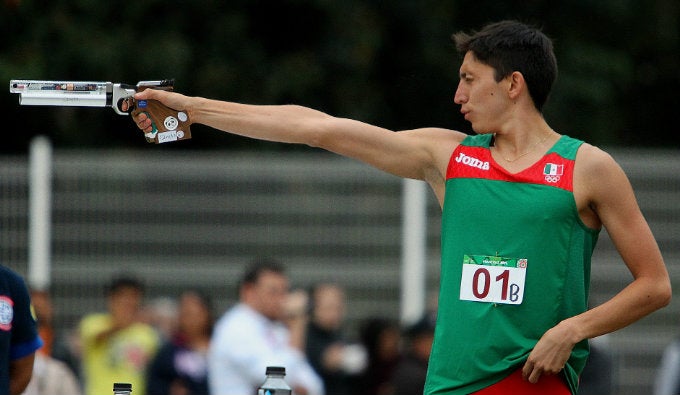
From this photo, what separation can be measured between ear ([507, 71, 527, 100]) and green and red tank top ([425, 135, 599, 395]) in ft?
0.86

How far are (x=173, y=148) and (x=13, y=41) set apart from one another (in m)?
2.30

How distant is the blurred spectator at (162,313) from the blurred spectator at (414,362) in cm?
259

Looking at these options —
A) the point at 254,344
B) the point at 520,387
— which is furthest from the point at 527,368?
the point at 254,344

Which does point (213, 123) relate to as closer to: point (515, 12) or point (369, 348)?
point (369, 348)

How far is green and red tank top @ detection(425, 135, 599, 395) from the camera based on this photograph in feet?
15.0

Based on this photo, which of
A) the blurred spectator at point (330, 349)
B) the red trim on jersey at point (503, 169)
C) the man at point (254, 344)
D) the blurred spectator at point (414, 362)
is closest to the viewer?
the red trim on jersey at point (503, 169)

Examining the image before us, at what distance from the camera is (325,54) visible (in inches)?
587

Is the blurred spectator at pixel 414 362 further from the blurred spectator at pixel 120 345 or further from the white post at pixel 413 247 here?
the blurred spectator at pixel 120 345

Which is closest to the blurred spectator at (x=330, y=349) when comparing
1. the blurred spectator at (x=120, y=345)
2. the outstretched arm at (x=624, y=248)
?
the blurred spectator at (x=120, y=345)

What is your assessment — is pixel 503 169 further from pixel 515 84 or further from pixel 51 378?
pixel 51 378

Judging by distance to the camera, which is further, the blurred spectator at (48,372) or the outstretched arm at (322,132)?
the blurred spectator at (48,372)

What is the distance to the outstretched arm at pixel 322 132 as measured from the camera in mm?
4812

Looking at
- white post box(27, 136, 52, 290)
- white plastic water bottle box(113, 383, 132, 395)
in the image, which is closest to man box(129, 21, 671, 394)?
white plastic water bottle box(113, 383, 132, 395)

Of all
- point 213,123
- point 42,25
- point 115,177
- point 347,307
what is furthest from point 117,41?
point 213,123
